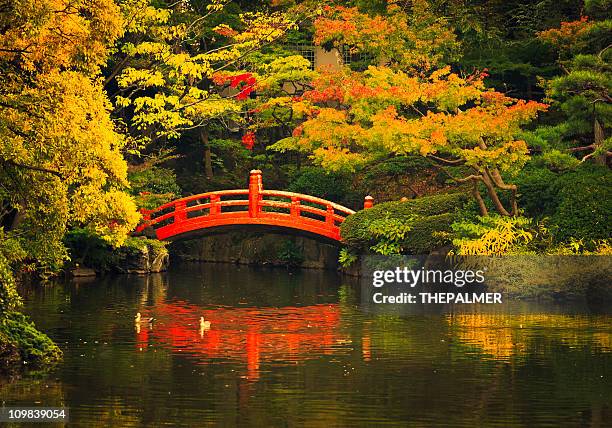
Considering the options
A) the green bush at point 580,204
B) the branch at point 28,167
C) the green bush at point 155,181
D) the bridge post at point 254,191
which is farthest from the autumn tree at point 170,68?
the branch at point 28,167

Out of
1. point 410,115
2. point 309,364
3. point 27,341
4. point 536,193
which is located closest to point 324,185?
point 410,115

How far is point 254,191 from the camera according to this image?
40.5 meters

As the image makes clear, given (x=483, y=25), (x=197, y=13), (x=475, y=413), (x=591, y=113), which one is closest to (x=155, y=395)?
(x=475, y=413)

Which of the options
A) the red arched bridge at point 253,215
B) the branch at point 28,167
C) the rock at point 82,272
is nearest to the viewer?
the branch at point 28,167

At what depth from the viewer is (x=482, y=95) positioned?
35.7m

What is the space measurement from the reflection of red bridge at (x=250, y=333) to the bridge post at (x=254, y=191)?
8.92 m

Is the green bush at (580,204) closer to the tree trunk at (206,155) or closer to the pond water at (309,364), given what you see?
the pond water at (309,364)

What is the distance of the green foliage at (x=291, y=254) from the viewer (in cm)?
4375

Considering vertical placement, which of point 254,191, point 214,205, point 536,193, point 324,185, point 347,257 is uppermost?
point 324,185

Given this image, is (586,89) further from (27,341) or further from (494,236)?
A: (27,341)

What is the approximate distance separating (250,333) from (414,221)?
10792 mm

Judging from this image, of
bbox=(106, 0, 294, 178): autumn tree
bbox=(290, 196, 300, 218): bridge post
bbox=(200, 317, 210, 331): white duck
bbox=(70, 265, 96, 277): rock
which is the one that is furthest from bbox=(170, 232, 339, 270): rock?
bbox=(200, 317, 210, 331): white duck

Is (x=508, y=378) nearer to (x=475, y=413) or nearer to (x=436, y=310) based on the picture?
(x=475, y=413)

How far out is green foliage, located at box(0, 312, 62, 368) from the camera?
2253cm
